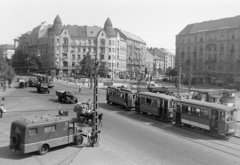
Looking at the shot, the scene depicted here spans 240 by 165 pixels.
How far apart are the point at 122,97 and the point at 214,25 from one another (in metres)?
63.1

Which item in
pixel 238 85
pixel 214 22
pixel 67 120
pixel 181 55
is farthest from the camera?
pixel 181 55

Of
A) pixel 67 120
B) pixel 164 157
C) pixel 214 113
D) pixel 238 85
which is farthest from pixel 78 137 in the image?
pixel 238 85

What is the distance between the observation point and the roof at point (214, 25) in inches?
2995

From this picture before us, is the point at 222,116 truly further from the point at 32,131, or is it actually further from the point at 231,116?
the point at 32,131

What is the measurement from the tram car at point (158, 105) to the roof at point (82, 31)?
74972 millimetres

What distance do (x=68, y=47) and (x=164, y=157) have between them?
284ft

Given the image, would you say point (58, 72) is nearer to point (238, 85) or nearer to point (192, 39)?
point (192, 39)

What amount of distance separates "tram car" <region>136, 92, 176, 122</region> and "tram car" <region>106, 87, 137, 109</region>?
6.95ft

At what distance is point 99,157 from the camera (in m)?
13.5

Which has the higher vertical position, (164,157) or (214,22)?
(214,22)

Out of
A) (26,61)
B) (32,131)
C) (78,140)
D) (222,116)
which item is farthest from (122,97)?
(26,61)

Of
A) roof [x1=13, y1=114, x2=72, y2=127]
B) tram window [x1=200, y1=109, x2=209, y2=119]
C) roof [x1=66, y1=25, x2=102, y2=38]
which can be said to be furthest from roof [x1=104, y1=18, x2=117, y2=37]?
roof [x1=13, y1=114, x2=72, y2=127]

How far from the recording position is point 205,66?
79.8 meters

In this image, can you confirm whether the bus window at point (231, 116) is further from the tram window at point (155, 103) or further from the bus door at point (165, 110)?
the tram window at point (155, 103)
